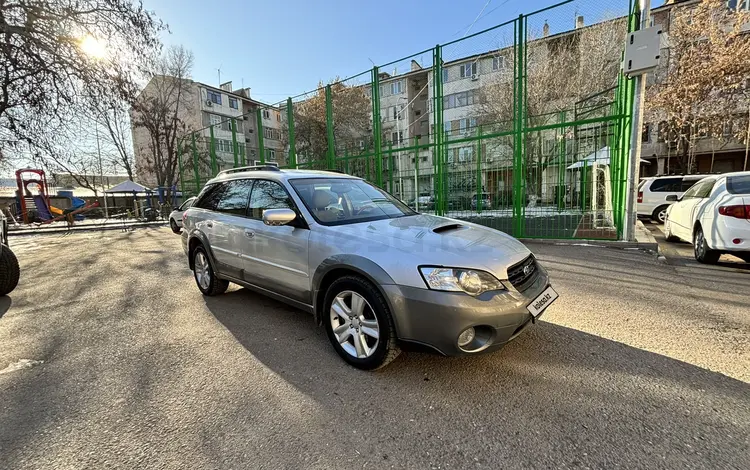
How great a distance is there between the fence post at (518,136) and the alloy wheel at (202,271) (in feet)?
22.4

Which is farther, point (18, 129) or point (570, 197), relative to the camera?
point (18, 129)

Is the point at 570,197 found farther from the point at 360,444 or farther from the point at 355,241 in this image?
the point at 360,444

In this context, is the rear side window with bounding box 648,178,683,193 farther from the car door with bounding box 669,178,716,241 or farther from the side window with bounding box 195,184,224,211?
the side window with bounding box 195,184,224,211

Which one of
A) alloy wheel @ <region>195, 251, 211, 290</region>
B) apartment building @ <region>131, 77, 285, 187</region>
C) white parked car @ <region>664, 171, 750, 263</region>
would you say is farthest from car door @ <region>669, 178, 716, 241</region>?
apartment building @ <region>131, 77, 285, 187</region>

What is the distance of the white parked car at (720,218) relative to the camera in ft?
16.8

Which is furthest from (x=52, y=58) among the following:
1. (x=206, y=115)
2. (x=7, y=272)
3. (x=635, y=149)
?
(x=206, y=115)

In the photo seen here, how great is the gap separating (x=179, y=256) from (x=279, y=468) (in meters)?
7.65

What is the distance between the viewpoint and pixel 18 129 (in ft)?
40.0

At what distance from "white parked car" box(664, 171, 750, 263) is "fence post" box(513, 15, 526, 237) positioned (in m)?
3.04

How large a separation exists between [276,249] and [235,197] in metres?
1.26

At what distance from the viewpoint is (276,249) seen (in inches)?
136

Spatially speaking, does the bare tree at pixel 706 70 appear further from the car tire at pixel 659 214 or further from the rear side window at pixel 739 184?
the rear side window at pixel 739 184

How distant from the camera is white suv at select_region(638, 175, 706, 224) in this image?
11688 mm

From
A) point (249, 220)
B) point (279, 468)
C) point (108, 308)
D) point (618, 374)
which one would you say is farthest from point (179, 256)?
point (618, 374)
